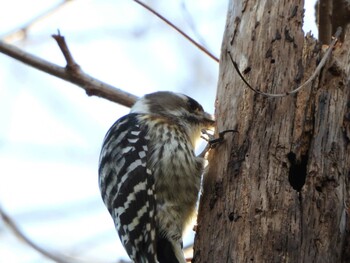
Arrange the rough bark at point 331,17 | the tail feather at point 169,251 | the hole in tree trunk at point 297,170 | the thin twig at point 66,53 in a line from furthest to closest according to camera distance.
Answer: the rough bark at point 331,17
the thin twig at point 66,53
the tail feather at point 169,251
the hole in tree trunk at point 297,170

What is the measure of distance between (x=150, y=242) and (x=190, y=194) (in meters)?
0.37

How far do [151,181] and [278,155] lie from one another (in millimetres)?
760

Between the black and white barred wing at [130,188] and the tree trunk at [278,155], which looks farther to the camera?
the black and white barred wing at [130,188]

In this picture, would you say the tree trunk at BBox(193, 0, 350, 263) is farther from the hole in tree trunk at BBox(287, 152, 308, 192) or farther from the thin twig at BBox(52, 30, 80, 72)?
the thin twig at BBox(52, 30, 80, 72)

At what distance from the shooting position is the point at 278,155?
8.83 ft

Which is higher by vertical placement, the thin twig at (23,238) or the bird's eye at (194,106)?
the bird's eye at (194,106)

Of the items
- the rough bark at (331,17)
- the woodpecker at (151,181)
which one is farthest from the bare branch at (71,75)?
the rough bark at (331,17)

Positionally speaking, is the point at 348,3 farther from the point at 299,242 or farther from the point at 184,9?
the point at 299,242

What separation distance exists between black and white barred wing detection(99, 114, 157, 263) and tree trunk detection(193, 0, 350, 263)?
31 cm

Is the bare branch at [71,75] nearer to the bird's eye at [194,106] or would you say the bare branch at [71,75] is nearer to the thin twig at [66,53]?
the thin twig at [66,53]

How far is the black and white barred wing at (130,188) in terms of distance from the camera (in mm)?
3035

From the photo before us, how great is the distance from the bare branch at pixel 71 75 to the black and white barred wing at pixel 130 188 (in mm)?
221

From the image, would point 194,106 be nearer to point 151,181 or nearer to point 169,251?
point 151,181

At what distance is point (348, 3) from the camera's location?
3.56 m
